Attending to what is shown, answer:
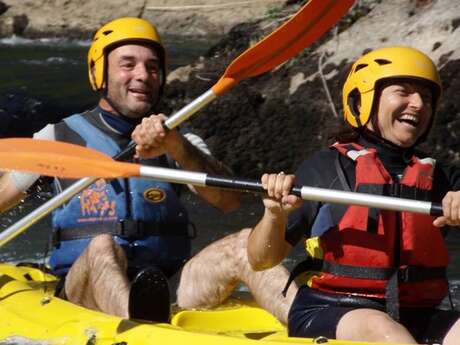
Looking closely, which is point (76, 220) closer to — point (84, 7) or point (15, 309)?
point (15, 309)

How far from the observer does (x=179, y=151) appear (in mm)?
4961

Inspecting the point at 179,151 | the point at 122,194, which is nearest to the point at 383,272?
the point at 179,151

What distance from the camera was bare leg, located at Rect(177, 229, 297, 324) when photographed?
4.83m

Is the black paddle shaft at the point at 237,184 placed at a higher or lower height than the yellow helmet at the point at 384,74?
lower

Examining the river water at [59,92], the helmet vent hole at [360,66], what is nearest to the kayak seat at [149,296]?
the helmet vent hole at [360,66]

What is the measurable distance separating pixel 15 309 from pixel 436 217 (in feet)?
5.61

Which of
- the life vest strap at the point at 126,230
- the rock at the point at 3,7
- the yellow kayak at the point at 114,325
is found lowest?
the yellow kayak at the point at 114,325

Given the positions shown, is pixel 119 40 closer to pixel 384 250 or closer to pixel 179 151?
pixel 179 151

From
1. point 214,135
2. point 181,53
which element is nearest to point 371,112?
point 214,135

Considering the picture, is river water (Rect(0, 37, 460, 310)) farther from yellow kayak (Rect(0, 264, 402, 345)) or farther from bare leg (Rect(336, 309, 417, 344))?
bare leg (Rect(336, 309, 417, 344))

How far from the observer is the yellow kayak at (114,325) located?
4156 millimetres

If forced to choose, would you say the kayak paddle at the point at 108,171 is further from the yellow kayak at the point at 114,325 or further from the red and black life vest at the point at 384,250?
the yellow kayak at the point at 114,325

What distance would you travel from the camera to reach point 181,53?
641 inches

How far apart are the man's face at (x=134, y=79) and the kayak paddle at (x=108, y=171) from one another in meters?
0.43
